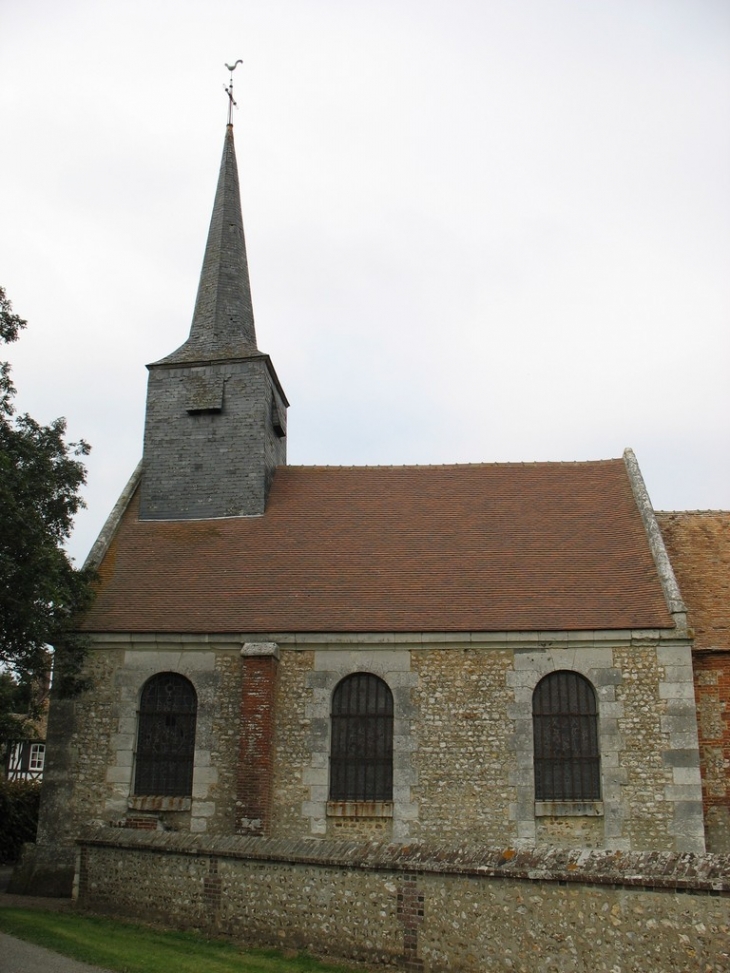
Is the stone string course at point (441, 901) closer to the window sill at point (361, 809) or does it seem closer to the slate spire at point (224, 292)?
the window sill at point (361, 809)

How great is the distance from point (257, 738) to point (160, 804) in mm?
2094

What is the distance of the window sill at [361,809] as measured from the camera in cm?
1523

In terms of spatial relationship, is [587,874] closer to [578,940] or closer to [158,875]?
[578,940]

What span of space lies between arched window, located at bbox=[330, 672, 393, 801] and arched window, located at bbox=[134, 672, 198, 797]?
2560mm

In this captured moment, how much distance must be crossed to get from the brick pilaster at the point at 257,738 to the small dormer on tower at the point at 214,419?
460cm

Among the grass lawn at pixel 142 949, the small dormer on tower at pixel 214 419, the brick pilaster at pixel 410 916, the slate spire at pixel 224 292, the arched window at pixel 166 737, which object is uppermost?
the slate spire at pixel 224 292

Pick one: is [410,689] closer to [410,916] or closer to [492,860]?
[410,916]

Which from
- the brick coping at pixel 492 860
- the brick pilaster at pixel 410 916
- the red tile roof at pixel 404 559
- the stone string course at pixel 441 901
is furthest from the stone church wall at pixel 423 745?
the brick pilaster at pixel 410 916

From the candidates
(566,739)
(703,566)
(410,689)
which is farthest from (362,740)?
(703,566)

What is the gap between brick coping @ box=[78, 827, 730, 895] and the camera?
8047 millimetres

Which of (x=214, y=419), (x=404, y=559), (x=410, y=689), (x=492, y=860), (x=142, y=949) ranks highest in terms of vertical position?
(x=214, y=419)

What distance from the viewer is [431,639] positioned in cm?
1584

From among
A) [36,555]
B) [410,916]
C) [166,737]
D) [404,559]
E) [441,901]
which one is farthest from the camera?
[404,559]

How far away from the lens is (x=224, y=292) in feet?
74.6
